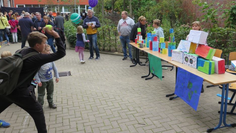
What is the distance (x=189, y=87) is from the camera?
408 centimetres

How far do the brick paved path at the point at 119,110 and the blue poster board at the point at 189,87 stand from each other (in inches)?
13.5

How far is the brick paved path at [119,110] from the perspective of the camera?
381 centimetres

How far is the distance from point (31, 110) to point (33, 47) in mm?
856

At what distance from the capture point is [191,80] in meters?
3.98

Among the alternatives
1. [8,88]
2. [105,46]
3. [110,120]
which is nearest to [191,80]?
[110,120]

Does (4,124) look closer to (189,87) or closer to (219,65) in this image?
(189,87)

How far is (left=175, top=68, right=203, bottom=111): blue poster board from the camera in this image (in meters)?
3.78

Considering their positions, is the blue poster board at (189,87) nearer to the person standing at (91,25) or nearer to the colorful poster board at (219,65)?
the colorful poster board at (219,65)

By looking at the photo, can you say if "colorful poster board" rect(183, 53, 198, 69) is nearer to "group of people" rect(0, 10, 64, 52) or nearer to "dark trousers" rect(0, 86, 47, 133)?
"dark trousers" rect(0, 86, 47, 133)

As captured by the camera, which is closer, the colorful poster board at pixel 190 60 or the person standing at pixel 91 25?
the colorful poster board at pixel 190 60

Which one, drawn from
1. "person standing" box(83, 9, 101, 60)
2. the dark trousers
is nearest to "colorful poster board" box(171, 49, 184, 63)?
the dark trousers

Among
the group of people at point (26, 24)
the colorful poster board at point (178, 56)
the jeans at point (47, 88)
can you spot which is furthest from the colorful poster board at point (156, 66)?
the group of people at point (26, 24)

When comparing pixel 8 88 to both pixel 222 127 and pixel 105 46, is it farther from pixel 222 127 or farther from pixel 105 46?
pixel 105 46

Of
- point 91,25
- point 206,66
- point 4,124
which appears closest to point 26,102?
point 4,124
